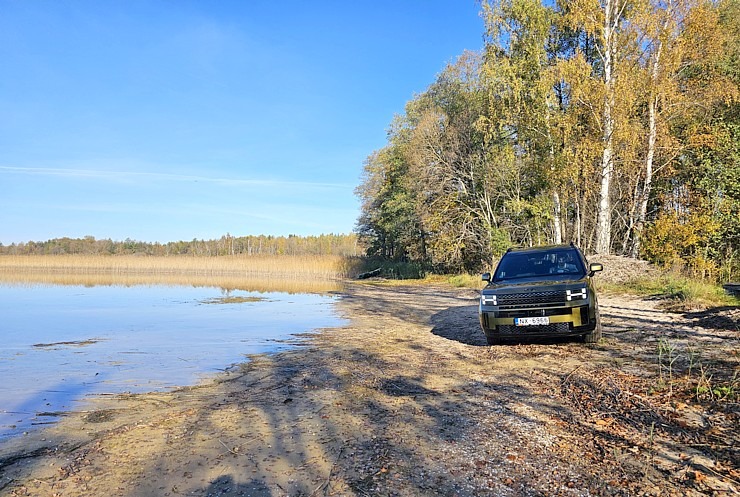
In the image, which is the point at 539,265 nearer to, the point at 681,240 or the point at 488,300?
the point at 488,300

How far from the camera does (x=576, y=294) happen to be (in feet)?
23.8

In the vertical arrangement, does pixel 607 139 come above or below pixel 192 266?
above

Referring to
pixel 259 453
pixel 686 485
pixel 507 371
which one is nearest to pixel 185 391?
pixel 259 453

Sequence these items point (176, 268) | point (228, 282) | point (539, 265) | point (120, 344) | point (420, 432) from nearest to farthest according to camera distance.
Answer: point (420, 432) < point (539, 265) < point (120, 344) < point (228, 282) < point (176, 268)

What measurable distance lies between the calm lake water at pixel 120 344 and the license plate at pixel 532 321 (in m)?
4.66

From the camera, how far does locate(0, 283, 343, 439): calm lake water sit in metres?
6.35

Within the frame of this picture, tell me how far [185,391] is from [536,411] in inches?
171

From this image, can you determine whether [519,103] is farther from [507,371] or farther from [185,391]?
[185,391]

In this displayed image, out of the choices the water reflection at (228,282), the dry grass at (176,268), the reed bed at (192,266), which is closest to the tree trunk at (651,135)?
the water reflection at (228,282)

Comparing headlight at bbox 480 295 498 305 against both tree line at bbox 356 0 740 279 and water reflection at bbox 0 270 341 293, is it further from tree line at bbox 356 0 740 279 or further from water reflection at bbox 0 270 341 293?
water reflection at bbox 0 270 341 293

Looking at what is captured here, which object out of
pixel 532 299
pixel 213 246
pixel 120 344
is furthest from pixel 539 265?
pixel 213 246

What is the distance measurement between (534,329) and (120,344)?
8.56 m

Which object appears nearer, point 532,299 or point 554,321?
point 554,321

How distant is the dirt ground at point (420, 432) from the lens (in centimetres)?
328
